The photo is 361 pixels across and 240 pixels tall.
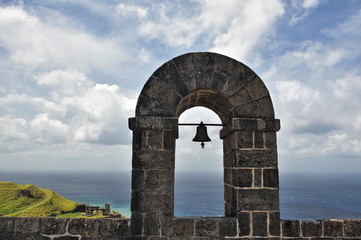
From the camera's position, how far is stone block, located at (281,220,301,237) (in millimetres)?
4508

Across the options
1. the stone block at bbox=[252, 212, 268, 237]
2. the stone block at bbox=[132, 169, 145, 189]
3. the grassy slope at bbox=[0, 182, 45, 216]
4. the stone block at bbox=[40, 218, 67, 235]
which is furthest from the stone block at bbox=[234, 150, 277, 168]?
the grassy slope at bbox=[0, 182, 45, 216]

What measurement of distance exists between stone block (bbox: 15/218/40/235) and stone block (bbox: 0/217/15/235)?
84 millimetres

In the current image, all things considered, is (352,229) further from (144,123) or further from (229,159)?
(144,123)

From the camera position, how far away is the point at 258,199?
4.46 metres

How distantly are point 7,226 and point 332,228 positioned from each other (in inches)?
203

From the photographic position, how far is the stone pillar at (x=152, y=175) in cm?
435

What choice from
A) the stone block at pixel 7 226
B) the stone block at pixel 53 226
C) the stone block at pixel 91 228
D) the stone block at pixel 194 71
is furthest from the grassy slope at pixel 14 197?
the stone block at pixel 194 71

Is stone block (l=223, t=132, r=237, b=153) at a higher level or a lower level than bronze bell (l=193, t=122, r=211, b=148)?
lower

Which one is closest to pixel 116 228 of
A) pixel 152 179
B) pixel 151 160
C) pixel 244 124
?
pixel 152 179

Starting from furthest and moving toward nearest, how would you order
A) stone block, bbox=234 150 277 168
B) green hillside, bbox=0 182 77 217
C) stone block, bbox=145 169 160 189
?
green hillside, bbox=0 182 77 217 → stone block, bbox=234 150 277 168 → stone block, bbox=145 169 160 189

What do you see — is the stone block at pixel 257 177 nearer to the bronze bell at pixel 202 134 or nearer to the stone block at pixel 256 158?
the stone block at pixel 256 158

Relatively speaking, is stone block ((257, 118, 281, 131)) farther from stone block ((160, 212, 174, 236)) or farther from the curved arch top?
stone block ((160, 212, 174, 236))

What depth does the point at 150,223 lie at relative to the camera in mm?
4340

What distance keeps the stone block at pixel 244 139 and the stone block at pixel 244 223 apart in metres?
1.03
